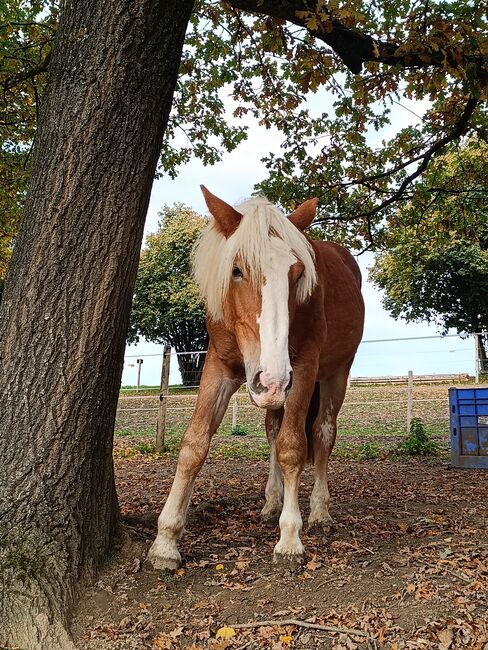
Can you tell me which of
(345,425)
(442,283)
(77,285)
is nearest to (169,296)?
(442,283)

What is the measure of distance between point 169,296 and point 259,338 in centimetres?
2744

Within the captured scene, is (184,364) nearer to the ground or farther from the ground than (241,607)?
farther from the ground

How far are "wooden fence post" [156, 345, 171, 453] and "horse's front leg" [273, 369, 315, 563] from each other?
658cm

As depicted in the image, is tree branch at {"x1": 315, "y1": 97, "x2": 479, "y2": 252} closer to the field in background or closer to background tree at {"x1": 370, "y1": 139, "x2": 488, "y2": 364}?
the field in background

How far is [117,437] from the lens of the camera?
12719 mm

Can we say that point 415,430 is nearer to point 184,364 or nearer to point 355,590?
point 355,590

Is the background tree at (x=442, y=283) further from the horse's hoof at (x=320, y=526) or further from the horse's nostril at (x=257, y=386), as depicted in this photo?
the horse's nostril at (x=257, y=386)

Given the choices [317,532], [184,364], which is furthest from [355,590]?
[184,364]

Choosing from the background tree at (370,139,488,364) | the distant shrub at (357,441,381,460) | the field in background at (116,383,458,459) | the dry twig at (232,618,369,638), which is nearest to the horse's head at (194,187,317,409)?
the dry twig at (232,618,369,638)

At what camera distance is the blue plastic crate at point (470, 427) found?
8.34 metres

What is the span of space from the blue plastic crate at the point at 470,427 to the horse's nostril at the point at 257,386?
21.0 ft

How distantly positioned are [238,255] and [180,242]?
28.6 metres

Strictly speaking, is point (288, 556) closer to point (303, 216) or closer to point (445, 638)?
point (445, 638)

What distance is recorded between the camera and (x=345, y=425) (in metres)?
15.0
